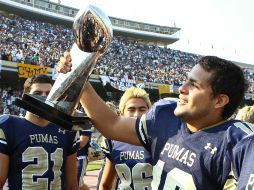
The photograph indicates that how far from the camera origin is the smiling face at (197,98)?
2234 millimetres

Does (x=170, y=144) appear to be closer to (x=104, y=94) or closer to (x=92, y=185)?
(x=92, y=185)

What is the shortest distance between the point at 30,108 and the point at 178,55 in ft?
129

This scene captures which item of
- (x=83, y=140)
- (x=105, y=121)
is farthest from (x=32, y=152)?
(x=83, y=140)

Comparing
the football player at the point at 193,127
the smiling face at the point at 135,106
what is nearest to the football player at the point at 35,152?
the smiling face at the point at 135,106

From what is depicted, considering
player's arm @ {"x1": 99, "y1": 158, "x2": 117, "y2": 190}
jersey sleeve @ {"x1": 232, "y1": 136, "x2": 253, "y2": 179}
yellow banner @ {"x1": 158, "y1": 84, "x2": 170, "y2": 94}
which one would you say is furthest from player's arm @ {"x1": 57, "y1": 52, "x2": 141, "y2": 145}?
yellow banner @ {"x1": 158, "y1": 84, "x2": 170, "y2": 94}

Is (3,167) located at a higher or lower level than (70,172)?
higher

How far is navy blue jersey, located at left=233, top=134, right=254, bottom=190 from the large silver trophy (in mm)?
827

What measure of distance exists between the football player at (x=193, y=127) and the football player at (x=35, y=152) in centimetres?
68

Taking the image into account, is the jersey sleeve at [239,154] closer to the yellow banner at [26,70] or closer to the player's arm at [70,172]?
the player's arm at [70,172]

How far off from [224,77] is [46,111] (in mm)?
995

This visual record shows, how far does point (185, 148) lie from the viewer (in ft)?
7.18

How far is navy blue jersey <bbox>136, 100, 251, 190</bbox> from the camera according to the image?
2035mm

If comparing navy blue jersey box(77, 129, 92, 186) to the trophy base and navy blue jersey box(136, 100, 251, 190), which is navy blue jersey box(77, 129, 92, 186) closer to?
navy blue jersey box(136, 100, 251, 190)

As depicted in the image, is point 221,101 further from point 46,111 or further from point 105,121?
point 46,111
